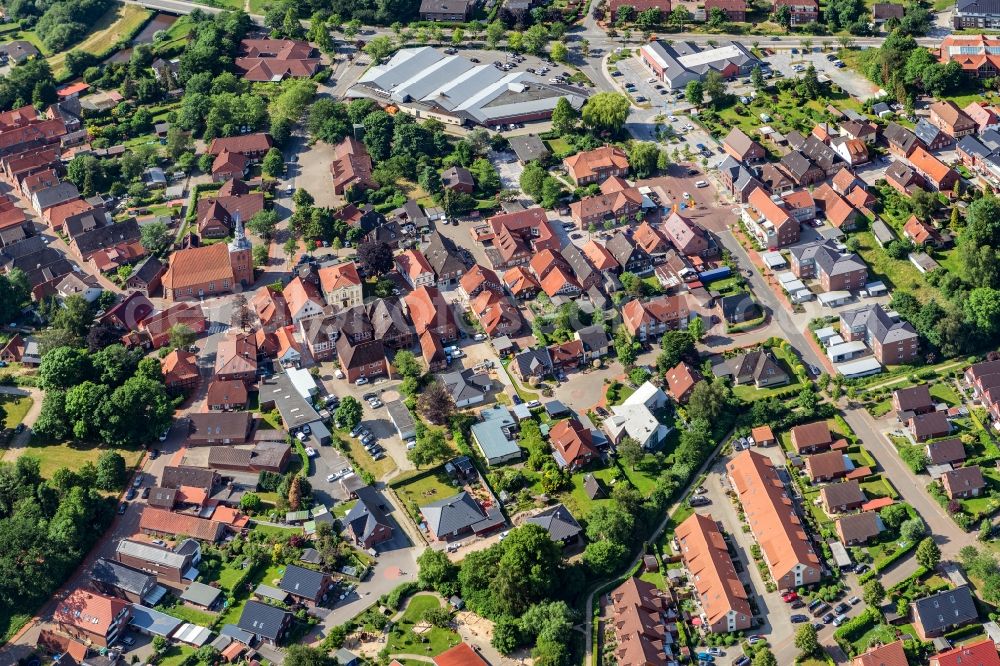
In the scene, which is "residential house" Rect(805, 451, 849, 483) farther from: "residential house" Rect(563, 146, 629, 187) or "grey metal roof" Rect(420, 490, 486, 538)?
"residential house" Rect(563, 146, 629, 187)

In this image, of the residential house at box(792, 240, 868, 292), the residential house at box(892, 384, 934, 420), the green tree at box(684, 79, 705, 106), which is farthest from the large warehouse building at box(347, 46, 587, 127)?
the residential house at box(892, 384, 934, 420)

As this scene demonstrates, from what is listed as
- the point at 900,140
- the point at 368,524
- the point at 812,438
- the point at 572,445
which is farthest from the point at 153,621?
the point at 900,140

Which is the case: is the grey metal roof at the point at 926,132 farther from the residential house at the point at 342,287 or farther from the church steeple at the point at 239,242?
the church steeple at the point at 239,242

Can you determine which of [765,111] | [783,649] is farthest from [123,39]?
[783,649]

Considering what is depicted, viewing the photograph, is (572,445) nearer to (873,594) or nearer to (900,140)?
(873,594)

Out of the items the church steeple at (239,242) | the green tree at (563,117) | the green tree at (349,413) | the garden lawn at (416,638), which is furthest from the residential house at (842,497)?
the green tree at (563,117)
